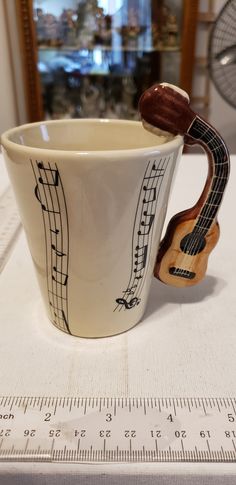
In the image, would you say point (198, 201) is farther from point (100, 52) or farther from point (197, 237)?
point (100, 52)

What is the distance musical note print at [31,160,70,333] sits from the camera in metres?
0.30

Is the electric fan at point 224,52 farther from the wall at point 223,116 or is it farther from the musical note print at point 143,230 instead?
the musical note print at point 143,230


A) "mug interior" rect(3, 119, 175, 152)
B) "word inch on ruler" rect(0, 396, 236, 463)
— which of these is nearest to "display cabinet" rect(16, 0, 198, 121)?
"mug interior" rect(3, 119, 175, 152)

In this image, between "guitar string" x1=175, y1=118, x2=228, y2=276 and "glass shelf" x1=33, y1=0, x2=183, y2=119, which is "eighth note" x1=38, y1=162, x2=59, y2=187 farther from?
"glass shelf" x1=33, y1=0, x2=183, y2=119

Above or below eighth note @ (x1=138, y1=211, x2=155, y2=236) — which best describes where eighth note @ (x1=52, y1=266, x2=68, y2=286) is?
below

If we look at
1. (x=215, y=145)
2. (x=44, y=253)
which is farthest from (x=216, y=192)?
(x=44, y=253)

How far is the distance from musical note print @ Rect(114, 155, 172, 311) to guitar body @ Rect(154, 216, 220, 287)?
3 cm

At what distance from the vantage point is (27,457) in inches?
10.0

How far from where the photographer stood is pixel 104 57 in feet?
6.00

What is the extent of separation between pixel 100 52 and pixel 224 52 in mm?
632

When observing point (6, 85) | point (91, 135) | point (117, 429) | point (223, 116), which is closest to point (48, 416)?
point (117, 429)

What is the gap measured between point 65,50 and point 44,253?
167 cm

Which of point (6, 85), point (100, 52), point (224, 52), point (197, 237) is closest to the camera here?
point (197, 237)

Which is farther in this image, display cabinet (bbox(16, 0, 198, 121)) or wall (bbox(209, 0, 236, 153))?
wall (bbox(209, 0, 236, 153))
